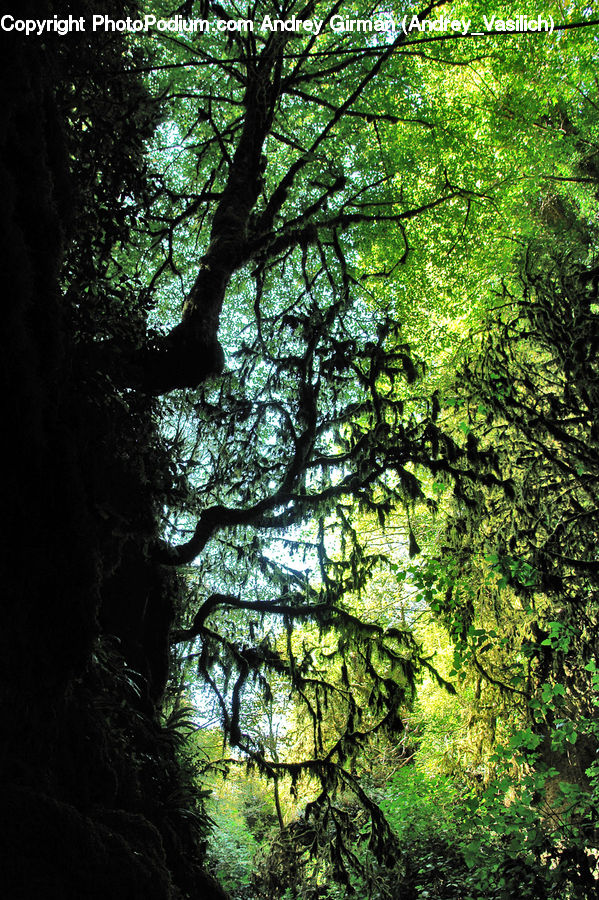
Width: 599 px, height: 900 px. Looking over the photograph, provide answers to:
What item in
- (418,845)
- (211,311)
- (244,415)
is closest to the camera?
(211,311)

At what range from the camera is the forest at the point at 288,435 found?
2.72 metres

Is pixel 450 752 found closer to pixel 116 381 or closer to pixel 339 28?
pixel 116 381

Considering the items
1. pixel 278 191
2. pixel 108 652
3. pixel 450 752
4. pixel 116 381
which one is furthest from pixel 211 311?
pixel 450 752

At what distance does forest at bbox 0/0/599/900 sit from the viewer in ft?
8.94

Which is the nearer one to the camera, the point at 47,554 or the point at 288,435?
the point at 47,554

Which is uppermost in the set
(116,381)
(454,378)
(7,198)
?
(454,378)

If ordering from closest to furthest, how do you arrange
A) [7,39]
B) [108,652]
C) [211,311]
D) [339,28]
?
1. [7,39]
2. [108,652]
3. [211,311]
4. [339,28]

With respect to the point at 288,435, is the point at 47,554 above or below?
below

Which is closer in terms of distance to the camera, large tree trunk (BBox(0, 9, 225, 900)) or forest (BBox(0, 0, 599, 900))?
large tree trunk (BBox(0, 9, 225, 900))

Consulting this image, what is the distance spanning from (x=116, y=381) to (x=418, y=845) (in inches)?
362

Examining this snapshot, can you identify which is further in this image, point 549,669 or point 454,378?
point 454,378

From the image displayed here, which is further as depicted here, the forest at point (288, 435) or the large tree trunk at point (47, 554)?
the forest at point (288, 435)

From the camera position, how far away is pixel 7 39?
2.31 meters

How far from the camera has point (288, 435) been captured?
584 cm
